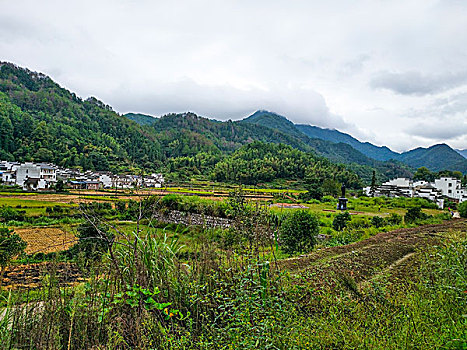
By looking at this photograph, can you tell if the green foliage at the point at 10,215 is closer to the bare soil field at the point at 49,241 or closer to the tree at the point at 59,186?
the bare soil field at the point at 49,241

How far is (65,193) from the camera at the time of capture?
122 feet

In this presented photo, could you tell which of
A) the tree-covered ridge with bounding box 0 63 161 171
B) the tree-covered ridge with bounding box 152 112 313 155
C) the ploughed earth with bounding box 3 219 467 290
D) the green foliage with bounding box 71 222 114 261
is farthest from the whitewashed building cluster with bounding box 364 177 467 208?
the tree-covered ridge with bounding box 152 112 313 155

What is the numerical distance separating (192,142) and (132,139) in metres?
24.6

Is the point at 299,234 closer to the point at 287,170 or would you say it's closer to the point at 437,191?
the point at 437,191

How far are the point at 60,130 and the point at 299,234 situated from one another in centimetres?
8082

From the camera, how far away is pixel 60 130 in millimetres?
73812

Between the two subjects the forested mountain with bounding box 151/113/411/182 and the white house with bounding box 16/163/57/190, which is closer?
the white house with bounding box 16/163/57/190

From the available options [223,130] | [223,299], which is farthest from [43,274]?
[223,130]

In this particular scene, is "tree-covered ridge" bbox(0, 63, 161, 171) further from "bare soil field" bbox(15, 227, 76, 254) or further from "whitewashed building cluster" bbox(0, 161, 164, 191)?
"bare soil field" bbox(15, 227, 76, 254)

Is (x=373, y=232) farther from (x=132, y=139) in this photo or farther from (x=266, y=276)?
(x=132, y=139)

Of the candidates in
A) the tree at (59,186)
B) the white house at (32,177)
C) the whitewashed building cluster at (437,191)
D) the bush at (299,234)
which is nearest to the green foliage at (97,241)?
the bush at (299,234)

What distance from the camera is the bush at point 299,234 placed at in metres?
10.1

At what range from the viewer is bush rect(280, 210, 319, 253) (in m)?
10.1

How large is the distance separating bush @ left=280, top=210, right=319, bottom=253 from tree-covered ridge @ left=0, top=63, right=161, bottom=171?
17.2 meters
